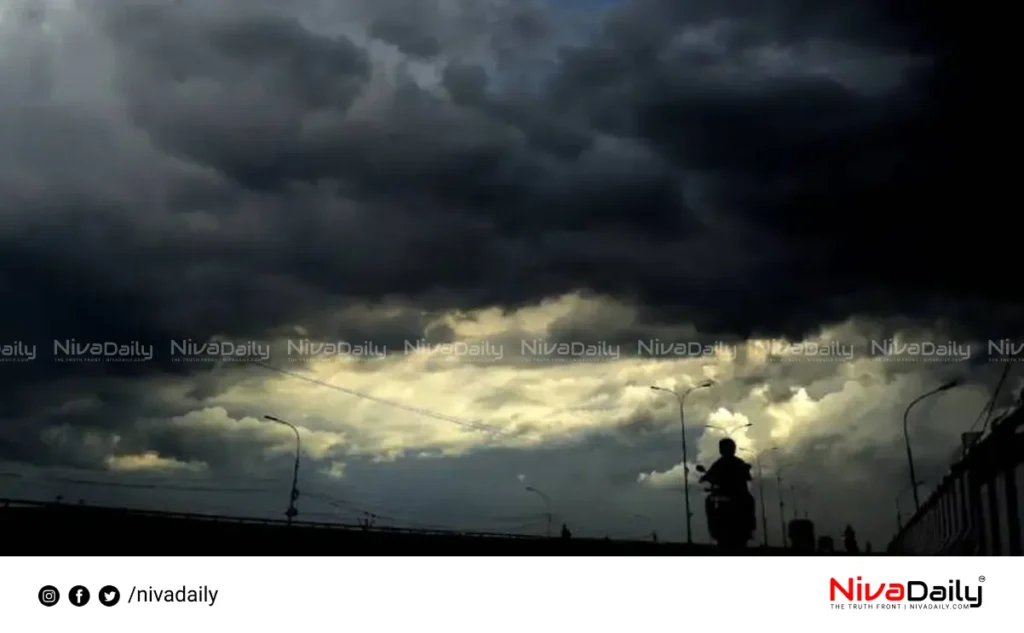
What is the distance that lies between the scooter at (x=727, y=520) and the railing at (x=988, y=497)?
1.49 metres

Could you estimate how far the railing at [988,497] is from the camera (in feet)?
27.6
